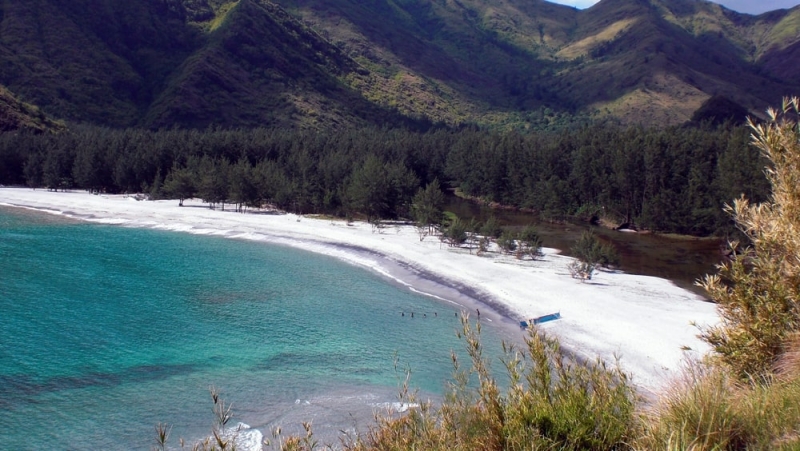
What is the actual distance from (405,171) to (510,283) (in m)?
40.8

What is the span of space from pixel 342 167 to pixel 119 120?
275 ft

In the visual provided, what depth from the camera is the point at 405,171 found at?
78438 mm

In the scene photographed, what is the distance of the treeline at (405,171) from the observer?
6994 cm

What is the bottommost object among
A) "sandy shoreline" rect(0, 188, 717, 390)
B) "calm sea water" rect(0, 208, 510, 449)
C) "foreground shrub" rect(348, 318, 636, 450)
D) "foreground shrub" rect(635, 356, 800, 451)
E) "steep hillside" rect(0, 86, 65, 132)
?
"calm sea water" rect(0, 208, 510, 449)

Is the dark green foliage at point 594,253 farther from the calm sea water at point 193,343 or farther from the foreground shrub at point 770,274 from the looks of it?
the foreground shrub at point 770,274

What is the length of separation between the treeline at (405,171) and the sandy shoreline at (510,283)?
612cm

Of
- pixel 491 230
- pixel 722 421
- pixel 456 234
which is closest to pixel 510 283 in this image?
pixel 456 234

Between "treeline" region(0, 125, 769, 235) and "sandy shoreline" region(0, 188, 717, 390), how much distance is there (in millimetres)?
→ 6115

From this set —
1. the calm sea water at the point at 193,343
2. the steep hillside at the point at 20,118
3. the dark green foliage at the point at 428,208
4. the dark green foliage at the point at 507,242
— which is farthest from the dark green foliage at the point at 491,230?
the steep hillside at the point at 20,118

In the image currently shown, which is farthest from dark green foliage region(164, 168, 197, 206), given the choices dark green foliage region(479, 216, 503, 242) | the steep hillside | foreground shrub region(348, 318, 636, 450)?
foreground shrub region(348, 318, 636, 450)

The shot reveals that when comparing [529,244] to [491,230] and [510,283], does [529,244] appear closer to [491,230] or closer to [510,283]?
[491,230]

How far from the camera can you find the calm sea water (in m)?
21.3

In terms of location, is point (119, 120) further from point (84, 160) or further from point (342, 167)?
point (342, 167)

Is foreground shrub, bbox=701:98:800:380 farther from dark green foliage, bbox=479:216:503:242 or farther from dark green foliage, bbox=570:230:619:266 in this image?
dark green foliage, bbox=479:216:503:242
